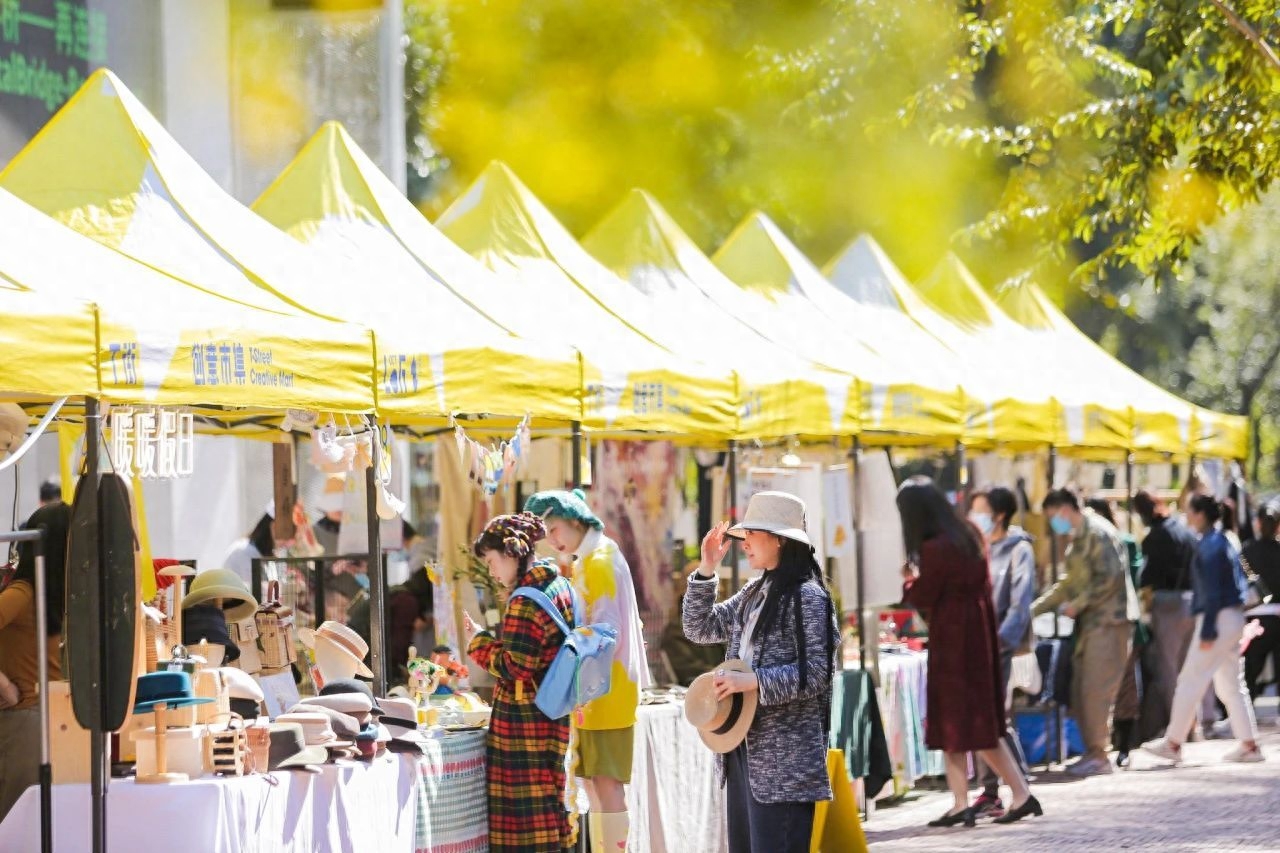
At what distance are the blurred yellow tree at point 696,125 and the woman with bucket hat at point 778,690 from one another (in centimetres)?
1689

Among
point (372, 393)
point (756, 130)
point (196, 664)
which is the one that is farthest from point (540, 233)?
point (756, 130)

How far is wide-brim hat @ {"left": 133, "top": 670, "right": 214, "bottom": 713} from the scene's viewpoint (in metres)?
6.79

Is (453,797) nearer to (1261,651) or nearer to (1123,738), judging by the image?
(1123,738)

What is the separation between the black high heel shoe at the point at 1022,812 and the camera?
11469 mm

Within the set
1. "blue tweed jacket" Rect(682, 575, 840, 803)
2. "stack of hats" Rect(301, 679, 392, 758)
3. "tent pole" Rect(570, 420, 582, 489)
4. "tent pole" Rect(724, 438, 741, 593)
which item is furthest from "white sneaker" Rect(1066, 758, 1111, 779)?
"blue tweed jacket" Rect(682, 575, 840, 803)

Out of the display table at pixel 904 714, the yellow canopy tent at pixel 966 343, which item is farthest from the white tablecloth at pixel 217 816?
the yellow canopy tent at pixel 966 343

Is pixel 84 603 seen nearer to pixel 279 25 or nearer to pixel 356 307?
pixel 356 307

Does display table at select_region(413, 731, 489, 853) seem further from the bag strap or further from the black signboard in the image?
the black signboard

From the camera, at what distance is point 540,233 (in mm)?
11906

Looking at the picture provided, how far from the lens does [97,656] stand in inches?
259

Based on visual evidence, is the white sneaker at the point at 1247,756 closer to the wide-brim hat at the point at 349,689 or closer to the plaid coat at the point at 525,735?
the plaid coat at the point at 525,735

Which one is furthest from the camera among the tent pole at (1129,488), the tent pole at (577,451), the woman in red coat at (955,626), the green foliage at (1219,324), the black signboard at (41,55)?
the green foliage at (1219,324)

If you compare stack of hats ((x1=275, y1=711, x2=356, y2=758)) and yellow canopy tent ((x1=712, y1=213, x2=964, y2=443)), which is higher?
yellow canopy tent ((x1=712, y1=213, x2=964, y2=443))

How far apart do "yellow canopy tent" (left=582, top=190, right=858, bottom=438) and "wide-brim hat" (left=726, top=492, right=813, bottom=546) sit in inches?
150
